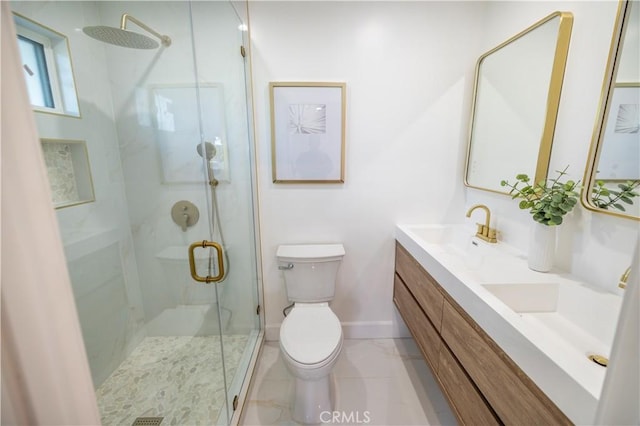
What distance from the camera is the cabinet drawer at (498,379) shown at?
677 mm

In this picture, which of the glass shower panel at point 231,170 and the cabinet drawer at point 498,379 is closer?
the cabinet drawer at point 498,379

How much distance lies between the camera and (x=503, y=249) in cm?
141

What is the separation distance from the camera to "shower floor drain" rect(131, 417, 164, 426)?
1.23 metres

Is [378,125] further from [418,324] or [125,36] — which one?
[125,36]

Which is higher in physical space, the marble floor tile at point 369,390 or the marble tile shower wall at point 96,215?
the marble tile shower wall at point 96,215

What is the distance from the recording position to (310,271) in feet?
5.64

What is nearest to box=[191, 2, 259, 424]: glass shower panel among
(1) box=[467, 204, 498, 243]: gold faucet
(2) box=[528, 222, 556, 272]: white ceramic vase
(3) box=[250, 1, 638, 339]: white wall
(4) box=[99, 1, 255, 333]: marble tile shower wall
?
(4) box=[99, 1, 255, 333]: marble tile shower wall

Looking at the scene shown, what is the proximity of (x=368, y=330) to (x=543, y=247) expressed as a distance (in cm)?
132

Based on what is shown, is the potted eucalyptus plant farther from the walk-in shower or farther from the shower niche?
the shower niche

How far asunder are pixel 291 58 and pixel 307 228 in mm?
1119

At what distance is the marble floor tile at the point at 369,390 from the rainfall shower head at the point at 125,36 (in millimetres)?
1962

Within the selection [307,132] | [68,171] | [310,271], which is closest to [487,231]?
[310,271]

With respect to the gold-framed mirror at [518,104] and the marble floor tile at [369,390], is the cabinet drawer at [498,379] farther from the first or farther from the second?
the gold-framed mirror at [518,104]

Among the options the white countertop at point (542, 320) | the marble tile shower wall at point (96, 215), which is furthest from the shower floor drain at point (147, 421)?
the white countertop at point (542, 320)
